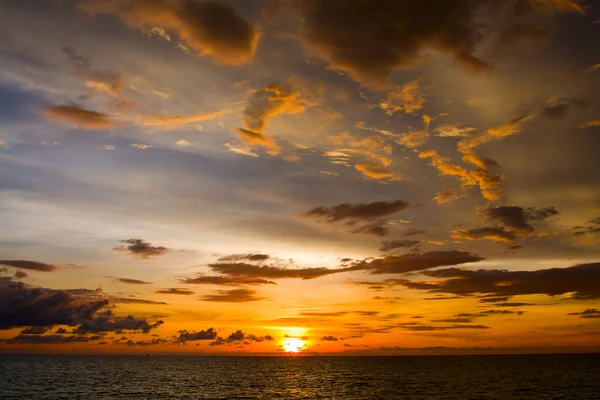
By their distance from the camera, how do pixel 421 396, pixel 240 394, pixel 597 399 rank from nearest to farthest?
pixel 597 399, pixel 421 396, pixel 240 394

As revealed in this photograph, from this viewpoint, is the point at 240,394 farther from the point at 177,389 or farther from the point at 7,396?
the point at 7,396

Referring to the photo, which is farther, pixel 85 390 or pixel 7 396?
pixel 85 390

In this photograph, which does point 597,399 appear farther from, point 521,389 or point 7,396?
point 7,396

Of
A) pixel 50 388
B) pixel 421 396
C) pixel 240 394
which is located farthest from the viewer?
pixel 50 388

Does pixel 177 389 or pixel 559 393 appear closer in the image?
pixel 559 393

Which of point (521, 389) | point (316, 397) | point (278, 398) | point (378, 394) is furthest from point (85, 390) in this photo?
point (521, 389)

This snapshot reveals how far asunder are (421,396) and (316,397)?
23.6m

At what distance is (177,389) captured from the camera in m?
117

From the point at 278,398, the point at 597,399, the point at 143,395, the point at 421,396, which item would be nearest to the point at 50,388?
the point at 143,395

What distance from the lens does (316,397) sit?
99.2 meters

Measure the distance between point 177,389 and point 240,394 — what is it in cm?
2185

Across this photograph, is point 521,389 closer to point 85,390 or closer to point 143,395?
point 143,395

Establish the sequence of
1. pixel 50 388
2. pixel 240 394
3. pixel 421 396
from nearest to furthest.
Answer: pixel 421 396, pixel 240 394, pixel 50 388

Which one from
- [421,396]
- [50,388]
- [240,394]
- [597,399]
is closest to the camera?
[597,399]
